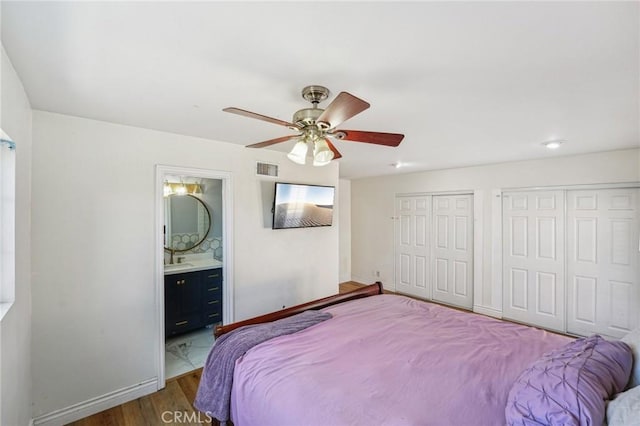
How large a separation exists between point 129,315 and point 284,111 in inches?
83.3

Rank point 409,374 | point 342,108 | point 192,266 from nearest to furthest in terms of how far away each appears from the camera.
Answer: point 342,108, point 409,374, point 192,266

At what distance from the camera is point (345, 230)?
6.08m

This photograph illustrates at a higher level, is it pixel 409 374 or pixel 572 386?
pixel 572 386

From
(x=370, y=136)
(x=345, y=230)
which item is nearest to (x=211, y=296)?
(x=370, y=136)

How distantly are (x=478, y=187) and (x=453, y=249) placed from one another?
107 cm

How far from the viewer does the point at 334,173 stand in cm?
397

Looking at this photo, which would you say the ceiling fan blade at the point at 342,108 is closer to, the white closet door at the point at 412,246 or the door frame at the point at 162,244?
the door frame at the point at 162,244

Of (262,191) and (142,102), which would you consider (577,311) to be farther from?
(142,102)

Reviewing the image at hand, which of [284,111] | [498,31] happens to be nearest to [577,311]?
[498,31]

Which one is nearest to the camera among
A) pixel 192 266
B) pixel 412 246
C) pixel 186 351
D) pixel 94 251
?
pixel 94 251

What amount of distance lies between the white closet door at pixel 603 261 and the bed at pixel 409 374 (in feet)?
7.04

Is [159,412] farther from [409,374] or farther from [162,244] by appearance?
[409,374]

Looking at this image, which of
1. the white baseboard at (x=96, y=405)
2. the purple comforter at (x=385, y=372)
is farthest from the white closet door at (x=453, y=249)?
the white baseboard at (x=96, y=405)

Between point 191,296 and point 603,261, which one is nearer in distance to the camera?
point 603,261
